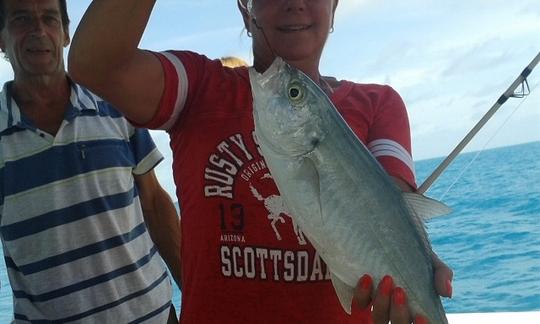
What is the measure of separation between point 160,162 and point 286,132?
165 cm

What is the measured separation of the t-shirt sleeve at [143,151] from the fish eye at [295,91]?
156 centimetres

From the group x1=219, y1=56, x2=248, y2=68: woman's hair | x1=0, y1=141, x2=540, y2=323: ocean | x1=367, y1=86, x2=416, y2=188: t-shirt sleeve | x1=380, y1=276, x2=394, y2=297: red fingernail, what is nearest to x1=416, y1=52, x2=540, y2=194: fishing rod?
x1=219, y1=56, x2=248, y2=68: woman's hair

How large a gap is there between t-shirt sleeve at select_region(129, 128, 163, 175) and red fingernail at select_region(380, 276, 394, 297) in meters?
1.71

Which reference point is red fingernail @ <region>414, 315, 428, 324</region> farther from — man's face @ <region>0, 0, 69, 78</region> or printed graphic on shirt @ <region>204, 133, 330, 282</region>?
man's face @ <region>0, 0, 69, 78</region>

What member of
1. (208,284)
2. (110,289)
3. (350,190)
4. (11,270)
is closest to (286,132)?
(350,190)

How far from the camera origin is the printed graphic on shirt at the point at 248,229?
1622 mm

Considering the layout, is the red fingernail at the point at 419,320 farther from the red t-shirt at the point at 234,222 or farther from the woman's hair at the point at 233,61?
the woman's hair at the point at 233,61

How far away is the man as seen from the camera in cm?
253

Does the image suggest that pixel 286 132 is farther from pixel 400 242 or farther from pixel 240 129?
pixel 400 242

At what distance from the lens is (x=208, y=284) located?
1.65m

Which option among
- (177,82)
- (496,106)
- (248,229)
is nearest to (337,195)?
(248,229)

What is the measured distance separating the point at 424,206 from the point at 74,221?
1.62 meters

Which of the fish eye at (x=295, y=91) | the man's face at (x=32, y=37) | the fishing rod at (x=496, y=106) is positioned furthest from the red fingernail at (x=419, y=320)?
the fishing rod at (x=496, y=106)

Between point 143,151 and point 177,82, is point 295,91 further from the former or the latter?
point 143,151
